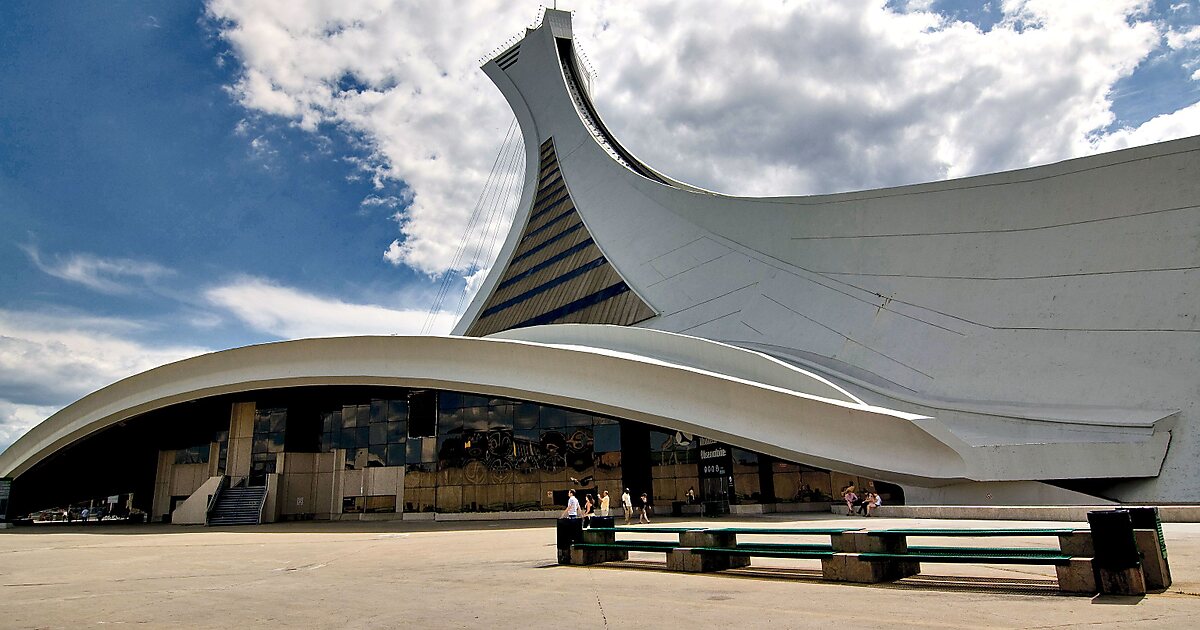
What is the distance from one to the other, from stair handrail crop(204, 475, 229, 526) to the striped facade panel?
13.4 meters

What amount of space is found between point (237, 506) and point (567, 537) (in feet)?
63.2

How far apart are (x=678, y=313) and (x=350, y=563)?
16.6m

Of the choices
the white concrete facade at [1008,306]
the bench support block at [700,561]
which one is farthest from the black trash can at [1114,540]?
the white concrete facade at [1008,306]

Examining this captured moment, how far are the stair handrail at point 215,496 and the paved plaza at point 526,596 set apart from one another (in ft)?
42.2

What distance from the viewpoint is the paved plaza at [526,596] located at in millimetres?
5008

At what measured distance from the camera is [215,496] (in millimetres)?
24141

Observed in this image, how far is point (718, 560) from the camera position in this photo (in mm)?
8203

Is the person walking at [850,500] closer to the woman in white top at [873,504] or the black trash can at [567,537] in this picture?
the woman in white top at [873,504]

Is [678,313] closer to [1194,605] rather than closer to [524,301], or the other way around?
[524,301]

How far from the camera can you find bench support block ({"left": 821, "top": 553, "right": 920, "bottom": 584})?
6699 millimetres

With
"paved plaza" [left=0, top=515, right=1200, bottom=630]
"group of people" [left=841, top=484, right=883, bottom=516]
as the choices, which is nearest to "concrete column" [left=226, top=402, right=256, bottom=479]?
"paved plaza" [left=0, top=515, right=1200, bottom=630]

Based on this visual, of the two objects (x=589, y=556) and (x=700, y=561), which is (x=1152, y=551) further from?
(x=589, y=556)

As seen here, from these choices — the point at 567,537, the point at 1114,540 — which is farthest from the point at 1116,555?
the point at 567,537

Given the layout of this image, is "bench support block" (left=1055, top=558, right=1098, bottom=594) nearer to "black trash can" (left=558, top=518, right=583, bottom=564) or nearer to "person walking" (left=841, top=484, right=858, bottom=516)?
"black trash can" (left=558, top=518, right=583, bottom=564)
